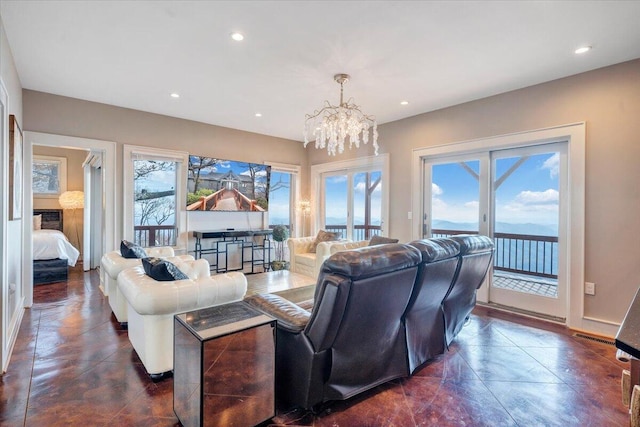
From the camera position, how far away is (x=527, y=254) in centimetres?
388

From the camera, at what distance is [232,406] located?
70.3 inches

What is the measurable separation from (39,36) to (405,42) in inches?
124

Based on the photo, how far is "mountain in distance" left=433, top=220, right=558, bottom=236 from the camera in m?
3.71

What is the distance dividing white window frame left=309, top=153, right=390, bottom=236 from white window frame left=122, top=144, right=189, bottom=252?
8.36ft

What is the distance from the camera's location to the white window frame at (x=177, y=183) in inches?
183

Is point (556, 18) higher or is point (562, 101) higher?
point (556, 18)

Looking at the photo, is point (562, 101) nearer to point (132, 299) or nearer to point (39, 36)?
point (132, 299)

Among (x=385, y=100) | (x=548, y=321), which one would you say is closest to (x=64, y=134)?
(x=385, y=100)

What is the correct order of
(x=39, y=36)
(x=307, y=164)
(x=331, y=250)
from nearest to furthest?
1. (x=39, y=36)
2. (x=331, y=250)
3. (x=307, y=164)

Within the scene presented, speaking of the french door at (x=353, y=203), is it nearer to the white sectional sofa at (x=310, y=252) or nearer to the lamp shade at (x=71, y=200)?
the white sectional sofa at (x=310, y=252)

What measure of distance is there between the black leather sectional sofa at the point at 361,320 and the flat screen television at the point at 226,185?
363cm

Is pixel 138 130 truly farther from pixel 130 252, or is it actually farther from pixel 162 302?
pixel 162 302

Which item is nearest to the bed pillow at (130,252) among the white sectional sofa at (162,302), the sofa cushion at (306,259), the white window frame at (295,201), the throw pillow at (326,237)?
the white sectional sofa at (162,302)

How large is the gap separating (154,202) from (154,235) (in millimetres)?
541
